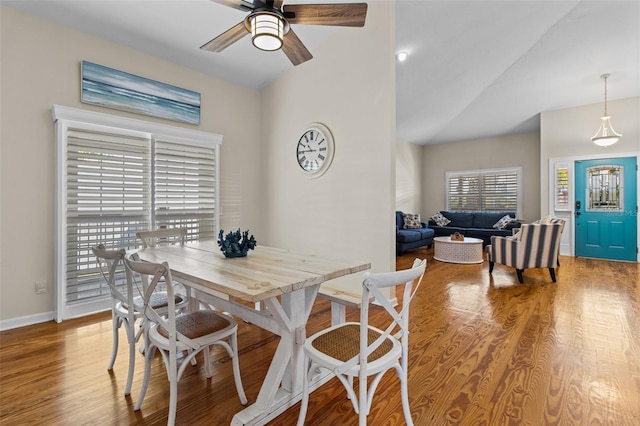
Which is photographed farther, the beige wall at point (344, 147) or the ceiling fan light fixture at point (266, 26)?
the beige wall at point (344, 147)

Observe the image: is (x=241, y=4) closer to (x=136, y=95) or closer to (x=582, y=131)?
(x=136, y=95)

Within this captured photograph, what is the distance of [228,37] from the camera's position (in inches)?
83.0

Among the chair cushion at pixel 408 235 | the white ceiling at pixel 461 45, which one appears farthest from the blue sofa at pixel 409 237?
the white ceiling at pixel 461 45

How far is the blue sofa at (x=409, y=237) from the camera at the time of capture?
239 inches

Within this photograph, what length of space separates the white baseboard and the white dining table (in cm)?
194

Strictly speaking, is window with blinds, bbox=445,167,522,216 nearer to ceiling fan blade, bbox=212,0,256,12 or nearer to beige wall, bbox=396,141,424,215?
beige wall, bbox=396,141,424,215

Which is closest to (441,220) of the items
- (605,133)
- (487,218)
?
(487,218)

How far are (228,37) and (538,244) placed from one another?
4435 millimetres

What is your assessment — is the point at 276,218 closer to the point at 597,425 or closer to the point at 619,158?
the point at 597,425

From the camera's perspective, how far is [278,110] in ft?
14.4

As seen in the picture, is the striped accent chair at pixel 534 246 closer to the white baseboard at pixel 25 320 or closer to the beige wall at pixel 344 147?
the beige wall at pixel 344 147

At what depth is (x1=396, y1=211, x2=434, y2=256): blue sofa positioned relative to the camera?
608 cm

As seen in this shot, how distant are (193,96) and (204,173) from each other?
0.99 meters

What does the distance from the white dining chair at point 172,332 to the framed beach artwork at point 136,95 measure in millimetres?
2356
